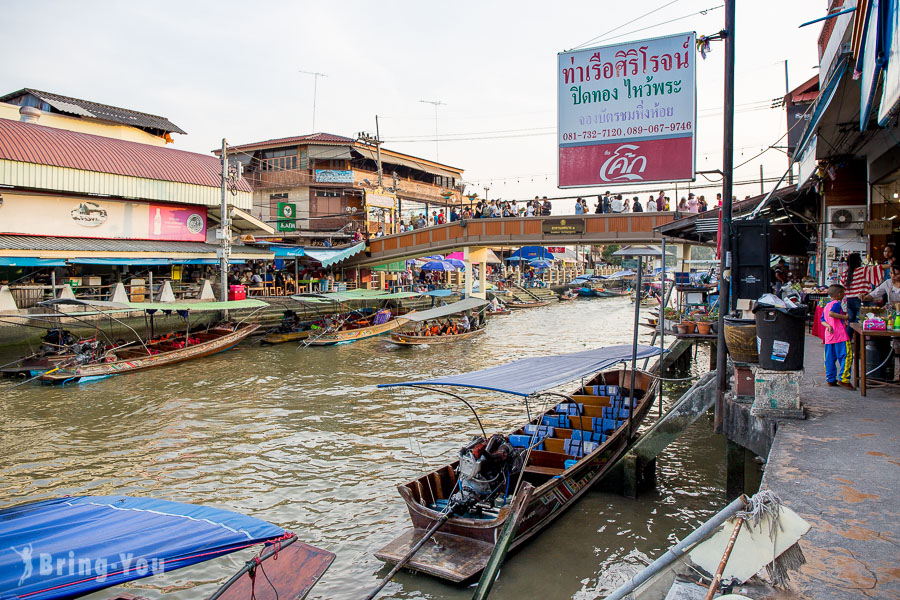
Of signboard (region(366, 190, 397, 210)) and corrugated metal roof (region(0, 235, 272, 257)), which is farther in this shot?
signboard (region(366, 190, 397, 210))

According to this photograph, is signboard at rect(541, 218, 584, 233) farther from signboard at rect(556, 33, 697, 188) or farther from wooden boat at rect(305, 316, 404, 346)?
signboard at rect(556, 33, 697, 188)

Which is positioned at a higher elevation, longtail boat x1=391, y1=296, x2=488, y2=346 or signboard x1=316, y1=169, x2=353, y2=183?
signboard x1=316, y1=169, x2=353, y2=183

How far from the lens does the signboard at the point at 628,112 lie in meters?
6.86

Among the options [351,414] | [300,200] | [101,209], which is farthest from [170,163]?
[351,414]

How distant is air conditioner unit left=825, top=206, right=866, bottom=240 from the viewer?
13125mm

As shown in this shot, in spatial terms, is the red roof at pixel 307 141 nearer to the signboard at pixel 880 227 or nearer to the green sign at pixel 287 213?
the green sign at pixel 287 213

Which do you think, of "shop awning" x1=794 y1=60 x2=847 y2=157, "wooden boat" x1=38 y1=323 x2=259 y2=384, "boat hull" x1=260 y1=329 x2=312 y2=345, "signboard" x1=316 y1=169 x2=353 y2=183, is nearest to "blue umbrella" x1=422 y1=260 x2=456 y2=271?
"signboard" x1=316 y1=169 x2=353 y2=183

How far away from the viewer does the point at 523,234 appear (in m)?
27.8

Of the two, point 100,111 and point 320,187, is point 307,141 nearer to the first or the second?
point 320,187

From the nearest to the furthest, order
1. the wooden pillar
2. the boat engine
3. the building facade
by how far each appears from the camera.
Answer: the boat engine
the wooden pillar
the building facade

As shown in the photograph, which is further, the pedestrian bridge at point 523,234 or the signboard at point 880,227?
the pedestrian bridge at point 523,234

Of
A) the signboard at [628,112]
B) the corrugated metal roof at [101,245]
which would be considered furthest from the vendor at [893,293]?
the corrugated metal roof at [101,245]

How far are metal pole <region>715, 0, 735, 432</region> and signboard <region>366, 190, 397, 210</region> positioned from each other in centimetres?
3152

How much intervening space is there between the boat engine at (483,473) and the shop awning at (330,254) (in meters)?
24.6
